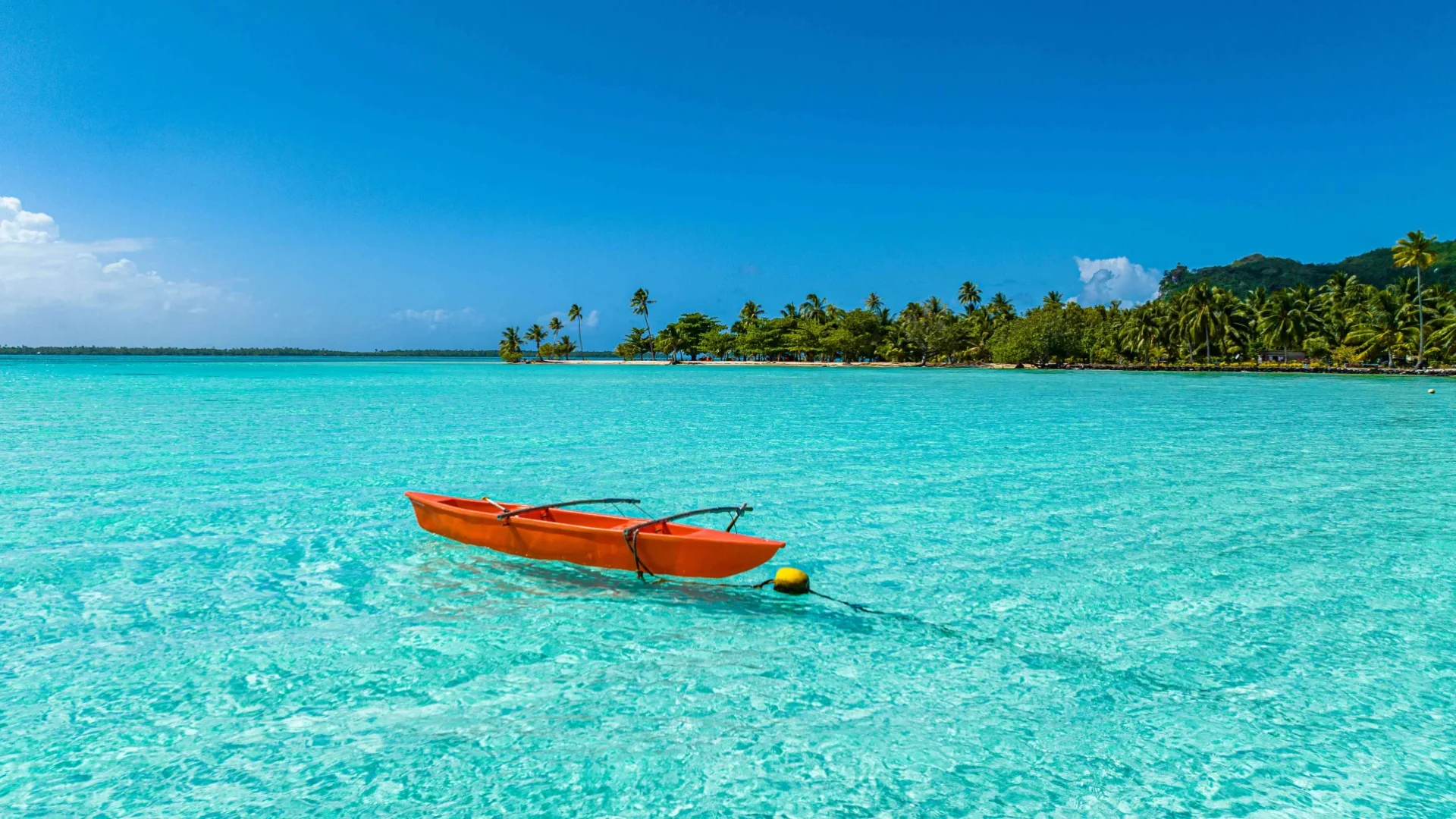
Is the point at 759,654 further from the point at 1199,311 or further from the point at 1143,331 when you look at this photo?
the point at 1143,331

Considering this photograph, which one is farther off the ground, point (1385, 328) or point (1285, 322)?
point (1285, 322)

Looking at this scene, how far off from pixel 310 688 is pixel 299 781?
183 cm

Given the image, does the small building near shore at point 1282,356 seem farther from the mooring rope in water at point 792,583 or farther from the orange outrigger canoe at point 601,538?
the orange outrigger canoe at point 601,538

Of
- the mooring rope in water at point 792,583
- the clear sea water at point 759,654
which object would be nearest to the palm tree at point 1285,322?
the clear sea water at point 759,654

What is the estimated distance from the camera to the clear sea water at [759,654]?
6.14 m

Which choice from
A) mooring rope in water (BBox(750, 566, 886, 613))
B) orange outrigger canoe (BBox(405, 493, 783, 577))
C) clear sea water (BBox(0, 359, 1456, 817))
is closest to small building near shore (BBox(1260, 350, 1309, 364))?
clear sea water (BBox(0, 359, 1456, 817))

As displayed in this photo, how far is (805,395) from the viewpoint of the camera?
60375mm

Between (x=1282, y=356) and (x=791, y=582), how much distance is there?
412ft

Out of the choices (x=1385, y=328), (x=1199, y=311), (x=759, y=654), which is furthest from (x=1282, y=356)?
(x=759, y=654)

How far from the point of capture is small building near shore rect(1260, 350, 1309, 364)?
342 ft

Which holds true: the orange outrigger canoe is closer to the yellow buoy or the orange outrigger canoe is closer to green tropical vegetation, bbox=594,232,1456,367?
the yellow buoy

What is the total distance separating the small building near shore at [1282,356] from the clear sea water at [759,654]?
102m

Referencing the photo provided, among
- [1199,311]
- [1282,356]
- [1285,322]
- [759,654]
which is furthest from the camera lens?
[1282,356]

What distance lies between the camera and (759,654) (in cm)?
859
